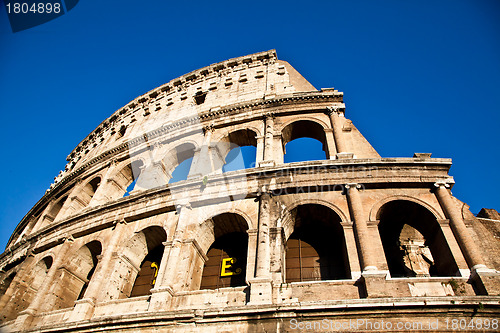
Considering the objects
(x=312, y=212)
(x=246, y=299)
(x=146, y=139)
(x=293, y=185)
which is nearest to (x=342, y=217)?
(x=312, y=212)

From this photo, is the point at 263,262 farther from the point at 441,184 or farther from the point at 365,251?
the point at 441,184

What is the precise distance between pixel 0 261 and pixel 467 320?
62.2 feet

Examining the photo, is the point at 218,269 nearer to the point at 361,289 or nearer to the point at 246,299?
the point at 246,299

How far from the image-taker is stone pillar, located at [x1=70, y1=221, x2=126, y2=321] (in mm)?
9143

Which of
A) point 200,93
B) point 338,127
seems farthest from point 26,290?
point 338,127

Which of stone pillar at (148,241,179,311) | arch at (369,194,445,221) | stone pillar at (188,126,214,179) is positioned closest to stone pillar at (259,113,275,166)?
Answer: stone pillar at (188,126,214,179)

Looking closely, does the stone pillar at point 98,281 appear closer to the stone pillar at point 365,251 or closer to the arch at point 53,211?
the stone pillar at point 365,251

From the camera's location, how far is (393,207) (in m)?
9.82

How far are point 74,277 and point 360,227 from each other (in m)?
10.1

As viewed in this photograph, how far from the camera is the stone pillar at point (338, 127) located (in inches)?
460

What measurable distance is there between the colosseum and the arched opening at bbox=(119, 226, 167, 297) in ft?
0.14

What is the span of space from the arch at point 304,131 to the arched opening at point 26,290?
10811 millimetres

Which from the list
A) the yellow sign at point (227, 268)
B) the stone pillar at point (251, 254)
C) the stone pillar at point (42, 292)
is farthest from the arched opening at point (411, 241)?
the stone pillar at point (42, 292)

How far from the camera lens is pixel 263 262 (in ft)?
27.2
